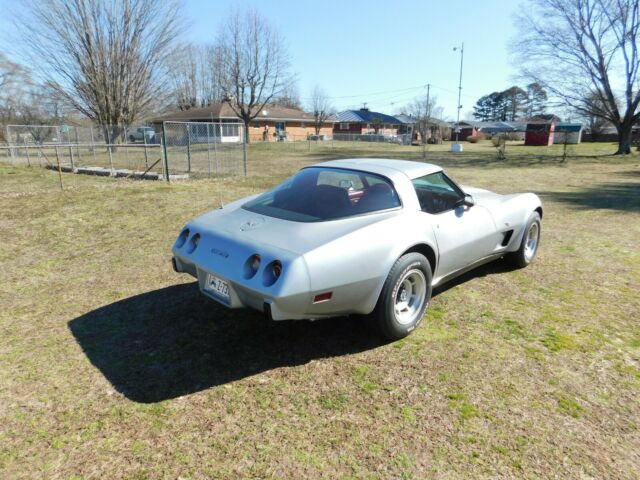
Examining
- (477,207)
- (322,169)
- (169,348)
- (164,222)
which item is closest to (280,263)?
(169,348)

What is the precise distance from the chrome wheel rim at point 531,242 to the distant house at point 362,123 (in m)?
66.4

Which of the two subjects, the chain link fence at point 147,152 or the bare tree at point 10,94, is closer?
the chain link fence at point 147,152

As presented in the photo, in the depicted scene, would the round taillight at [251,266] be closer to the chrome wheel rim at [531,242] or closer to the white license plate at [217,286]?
the white license plate at [217,286]

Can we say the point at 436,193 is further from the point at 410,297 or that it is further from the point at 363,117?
the point at 363,117

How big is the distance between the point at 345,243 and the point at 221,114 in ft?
161

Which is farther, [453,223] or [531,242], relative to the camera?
[531,242]

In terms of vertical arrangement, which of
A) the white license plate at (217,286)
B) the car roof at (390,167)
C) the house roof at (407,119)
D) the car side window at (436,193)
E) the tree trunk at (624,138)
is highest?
the house roof at (407,119)

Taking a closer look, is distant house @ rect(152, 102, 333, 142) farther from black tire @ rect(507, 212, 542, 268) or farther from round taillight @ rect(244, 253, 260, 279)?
round taillight @ rect(244, 253, 260, 279)

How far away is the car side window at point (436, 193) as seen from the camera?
12.0ft

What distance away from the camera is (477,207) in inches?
163

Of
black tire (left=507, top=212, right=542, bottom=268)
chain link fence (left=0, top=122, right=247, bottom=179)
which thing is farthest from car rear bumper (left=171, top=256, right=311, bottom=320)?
chain link fence (left=0, top=122, right=247, bottom=179)

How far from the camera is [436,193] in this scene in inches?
154

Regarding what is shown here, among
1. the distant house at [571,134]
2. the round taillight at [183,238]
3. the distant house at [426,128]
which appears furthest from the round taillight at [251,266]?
the distant house at [571,134]

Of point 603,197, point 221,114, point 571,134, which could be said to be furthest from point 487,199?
point 571,134
